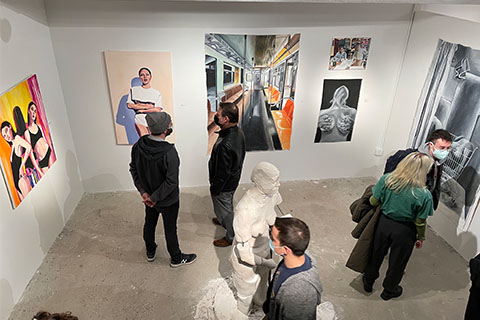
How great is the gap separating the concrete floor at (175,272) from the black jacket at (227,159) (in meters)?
0.88

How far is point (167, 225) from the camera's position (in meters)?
3.48

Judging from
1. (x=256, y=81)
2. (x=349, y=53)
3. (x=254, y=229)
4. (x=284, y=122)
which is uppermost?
(x=349, y=53)

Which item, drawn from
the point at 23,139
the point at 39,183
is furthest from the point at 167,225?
the point at 23,139

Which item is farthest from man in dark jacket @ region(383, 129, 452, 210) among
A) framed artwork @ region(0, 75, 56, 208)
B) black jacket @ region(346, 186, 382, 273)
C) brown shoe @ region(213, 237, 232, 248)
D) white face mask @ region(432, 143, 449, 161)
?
framed artwork @ region(0, 75, 56, 208)

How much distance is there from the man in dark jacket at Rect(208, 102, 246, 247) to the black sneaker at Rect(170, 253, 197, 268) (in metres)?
0.63

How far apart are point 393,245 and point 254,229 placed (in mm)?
1300

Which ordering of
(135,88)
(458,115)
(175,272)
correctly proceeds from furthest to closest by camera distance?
(135,88) < (458,115) < (175,272)

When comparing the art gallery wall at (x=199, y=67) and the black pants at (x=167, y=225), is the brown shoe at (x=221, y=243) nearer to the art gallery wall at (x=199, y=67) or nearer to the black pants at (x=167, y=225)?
the black pants at (x=167, y=225)

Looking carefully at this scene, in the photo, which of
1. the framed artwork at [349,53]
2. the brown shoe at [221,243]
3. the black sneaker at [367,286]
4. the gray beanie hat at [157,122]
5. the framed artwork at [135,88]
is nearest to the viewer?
the gray beanie hat at [157,122]

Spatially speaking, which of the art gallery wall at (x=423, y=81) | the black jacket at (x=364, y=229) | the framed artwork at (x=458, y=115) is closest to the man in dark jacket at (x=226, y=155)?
the black jacket at (x=364, y=229)

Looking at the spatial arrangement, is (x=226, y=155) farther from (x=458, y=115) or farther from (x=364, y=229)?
(x=458, y=115)

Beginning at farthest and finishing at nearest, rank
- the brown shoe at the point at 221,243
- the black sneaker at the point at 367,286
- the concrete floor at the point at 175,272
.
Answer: the brown shoe at the point at 221,243
the black sneaker at the point at 367,286
the concrete floor at the point at 175,272

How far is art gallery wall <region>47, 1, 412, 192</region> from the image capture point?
4.08 m

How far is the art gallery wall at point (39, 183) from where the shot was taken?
10.4 ft
